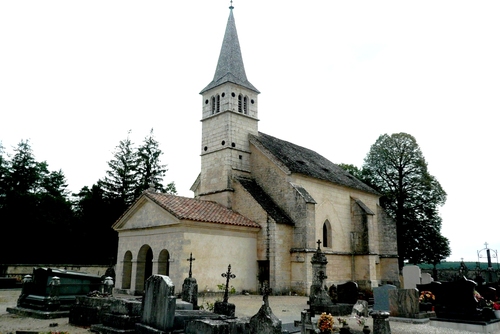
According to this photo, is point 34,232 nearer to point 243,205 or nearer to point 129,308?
point 243,205

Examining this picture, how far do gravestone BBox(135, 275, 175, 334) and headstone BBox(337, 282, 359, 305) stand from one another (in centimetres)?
1019

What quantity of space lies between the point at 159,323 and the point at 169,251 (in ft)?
39.7

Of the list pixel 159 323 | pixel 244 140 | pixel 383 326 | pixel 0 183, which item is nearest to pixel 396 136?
pixel 244 140

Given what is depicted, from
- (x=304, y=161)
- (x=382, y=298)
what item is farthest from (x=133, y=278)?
(x=304, y=161)

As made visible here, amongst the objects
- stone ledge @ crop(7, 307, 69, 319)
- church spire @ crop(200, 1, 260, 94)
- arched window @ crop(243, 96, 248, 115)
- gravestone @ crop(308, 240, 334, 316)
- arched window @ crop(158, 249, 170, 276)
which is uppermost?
church spire @ crop(200, 1, 260, 94)

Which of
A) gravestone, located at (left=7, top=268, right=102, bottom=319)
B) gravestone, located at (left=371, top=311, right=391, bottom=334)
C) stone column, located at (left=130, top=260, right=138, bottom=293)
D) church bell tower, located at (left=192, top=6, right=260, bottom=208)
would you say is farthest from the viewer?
church bell tower, located at (left=192, top=6, right=260, bottom=208)

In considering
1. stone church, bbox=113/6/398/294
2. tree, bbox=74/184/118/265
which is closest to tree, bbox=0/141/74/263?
tree, bbox=74/184/118/265

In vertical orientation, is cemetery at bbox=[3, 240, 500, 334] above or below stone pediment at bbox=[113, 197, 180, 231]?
below

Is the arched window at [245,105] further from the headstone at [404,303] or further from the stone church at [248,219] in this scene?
the headstone at [404,303]

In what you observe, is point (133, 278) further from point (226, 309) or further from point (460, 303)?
point (460, 303)

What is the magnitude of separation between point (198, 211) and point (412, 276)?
12.7 m

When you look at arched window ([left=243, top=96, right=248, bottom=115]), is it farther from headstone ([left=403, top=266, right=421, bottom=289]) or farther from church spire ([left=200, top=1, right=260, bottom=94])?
headstone ([left=403, top=266, right=421, bottom=289])

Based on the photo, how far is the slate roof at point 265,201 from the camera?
76.5 ft

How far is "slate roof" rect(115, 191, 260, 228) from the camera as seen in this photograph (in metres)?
20.3
